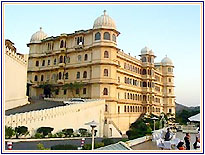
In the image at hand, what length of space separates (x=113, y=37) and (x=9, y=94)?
15304mm

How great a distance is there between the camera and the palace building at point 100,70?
33.9 metres

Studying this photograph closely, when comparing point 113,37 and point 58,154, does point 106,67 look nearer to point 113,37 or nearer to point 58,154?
point 113,37

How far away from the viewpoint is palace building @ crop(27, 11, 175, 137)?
3388cm

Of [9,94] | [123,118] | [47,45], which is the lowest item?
[123,118]

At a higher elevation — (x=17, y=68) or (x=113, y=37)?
(x=113, y=37)

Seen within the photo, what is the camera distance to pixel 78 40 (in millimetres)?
37438

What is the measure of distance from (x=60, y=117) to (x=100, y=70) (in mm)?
14223

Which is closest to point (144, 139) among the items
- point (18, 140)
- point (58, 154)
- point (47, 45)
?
point (18, 140)

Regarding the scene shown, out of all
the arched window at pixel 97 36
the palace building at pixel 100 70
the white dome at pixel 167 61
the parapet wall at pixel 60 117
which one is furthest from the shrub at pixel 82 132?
the white dome at pixel 167 61

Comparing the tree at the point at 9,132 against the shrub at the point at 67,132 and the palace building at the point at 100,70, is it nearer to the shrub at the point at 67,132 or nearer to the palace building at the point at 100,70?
the shrub at the point at 67,132

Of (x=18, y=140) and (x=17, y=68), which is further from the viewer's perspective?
(x=17, y=68)

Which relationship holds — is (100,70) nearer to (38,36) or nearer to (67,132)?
(38,36)

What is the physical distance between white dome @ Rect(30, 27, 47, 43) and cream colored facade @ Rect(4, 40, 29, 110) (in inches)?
541

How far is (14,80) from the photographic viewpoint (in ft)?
83.8
